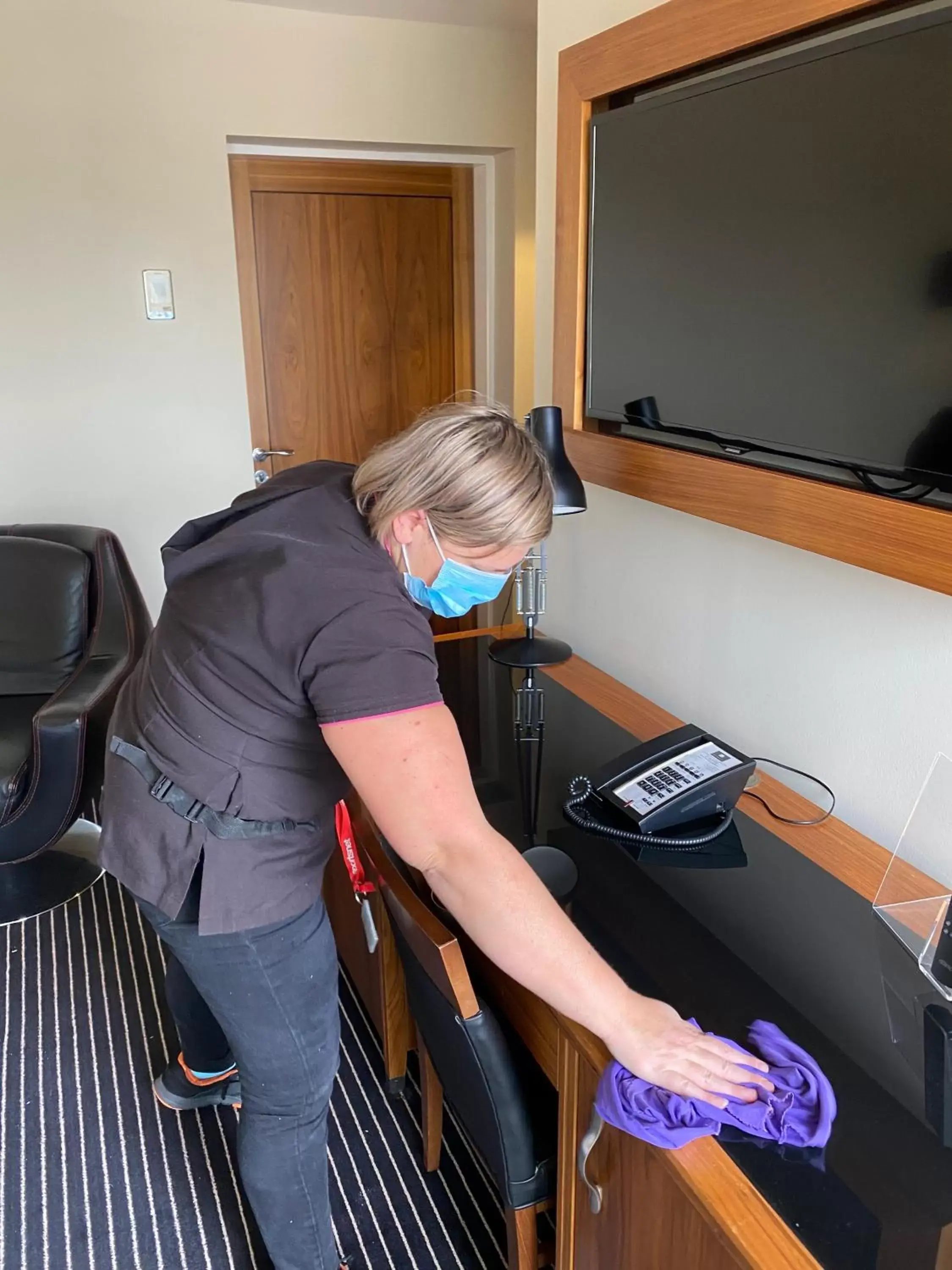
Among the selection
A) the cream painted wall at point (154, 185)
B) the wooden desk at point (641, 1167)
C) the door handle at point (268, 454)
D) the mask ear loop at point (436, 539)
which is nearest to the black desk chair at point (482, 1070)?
the wooden desk at point (641, 1167)

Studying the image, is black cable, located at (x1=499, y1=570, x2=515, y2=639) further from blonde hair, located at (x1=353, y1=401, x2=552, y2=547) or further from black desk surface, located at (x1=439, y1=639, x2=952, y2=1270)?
blonde hair, located at (x1=353, y1=401, x2=552, y2=547)

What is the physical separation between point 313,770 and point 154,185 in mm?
2443

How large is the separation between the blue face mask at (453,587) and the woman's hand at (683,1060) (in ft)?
1.71

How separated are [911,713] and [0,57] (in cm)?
293

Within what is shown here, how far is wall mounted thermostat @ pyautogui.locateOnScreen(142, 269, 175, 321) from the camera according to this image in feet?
9.56

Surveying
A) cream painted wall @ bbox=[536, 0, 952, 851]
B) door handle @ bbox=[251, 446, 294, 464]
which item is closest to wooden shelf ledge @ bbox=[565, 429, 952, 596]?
cream painted wall @ bbox=[536, 0, 952, 851]

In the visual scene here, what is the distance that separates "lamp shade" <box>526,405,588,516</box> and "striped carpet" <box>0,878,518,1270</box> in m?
1.17

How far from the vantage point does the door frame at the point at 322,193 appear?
10.3 ft

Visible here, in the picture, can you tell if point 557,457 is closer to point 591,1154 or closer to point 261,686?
point 261,686

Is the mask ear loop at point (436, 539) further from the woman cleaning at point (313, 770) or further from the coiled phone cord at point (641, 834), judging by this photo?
the coiled phone cord at point (641, 834)

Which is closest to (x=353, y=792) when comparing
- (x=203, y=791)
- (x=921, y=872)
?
(x=203, y=791)

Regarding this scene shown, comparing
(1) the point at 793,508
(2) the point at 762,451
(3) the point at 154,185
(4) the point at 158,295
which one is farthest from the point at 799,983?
(3) the point at 154,185

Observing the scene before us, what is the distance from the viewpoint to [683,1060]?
0.90 m

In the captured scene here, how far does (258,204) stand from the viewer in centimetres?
318
